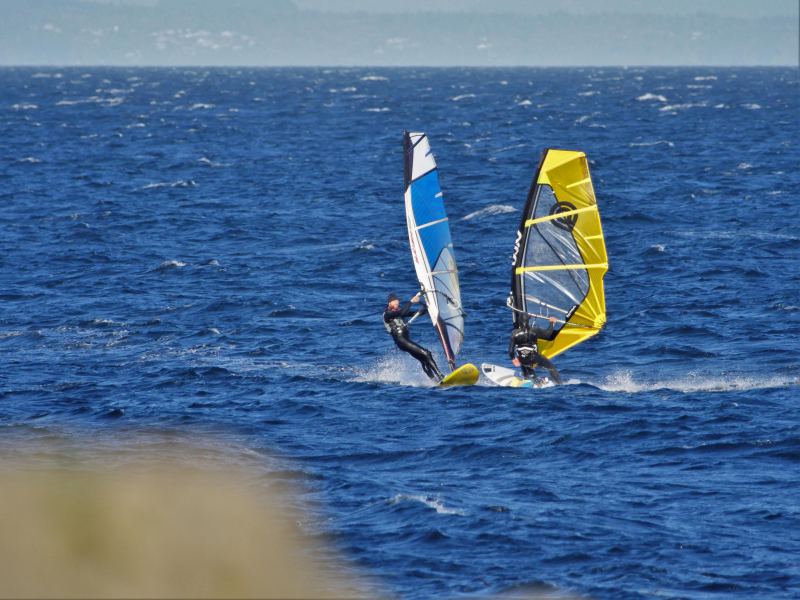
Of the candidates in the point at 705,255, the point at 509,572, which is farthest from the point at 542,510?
the point at 705,255

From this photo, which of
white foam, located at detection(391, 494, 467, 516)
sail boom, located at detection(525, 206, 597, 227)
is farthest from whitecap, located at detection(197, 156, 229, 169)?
white foam, located at detection(391, 494, 467, 516)

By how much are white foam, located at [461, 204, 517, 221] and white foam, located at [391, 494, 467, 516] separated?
32.5 m

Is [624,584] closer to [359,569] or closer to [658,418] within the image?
[359,569]

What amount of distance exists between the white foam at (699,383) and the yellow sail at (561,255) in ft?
5.33

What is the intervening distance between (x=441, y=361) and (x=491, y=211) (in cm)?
2389

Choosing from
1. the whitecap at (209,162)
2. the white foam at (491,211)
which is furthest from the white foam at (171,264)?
the whitecap at (209,162)

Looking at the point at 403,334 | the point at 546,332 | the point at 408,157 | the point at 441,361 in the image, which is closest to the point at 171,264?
the point at 441,361

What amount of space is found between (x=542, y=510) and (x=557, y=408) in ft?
20.9

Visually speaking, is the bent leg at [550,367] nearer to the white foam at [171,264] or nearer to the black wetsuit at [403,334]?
the black wetsuit at [403,334]

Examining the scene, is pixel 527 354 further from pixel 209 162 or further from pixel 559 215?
pixel 209 162

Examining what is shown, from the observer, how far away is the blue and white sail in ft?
95.8

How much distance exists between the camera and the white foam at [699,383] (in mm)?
28031

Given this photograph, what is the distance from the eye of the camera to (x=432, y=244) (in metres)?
29.5

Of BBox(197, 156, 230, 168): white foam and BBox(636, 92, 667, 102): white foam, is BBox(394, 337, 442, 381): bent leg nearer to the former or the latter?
BBox(197, 156, 230, 168): white foam
